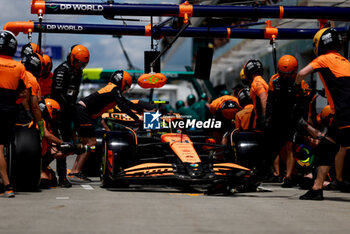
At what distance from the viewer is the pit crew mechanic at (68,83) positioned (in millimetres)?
9758

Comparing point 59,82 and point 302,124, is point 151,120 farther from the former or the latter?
point 302,124

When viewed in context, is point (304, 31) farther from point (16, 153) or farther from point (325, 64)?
point (16, 153)

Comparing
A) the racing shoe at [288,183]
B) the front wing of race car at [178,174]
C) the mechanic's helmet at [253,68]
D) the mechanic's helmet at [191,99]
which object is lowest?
the racing shoe at [288,183]

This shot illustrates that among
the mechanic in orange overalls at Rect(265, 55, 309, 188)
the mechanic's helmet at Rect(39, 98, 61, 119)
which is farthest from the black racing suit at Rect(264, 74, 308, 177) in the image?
the mechanic's helmet at Rect(39, 98, 61, 119)

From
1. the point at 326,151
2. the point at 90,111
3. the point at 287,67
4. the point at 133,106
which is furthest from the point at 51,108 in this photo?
the point at 326,151

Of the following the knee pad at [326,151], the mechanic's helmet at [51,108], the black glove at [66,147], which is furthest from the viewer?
the mechanic's helmet at [51,108]

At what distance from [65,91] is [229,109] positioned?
2.88 m

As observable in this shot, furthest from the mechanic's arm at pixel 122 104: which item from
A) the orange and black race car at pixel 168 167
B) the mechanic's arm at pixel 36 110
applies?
the mechanic's arm at pixel 36 110

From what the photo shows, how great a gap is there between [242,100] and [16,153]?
4370mm

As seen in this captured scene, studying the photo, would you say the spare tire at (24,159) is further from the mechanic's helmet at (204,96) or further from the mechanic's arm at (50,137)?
the mechanic's helmet at (204,96)

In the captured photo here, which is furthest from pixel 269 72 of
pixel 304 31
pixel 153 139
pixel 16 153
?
pixel 16 153

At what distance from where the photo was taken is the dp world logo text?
855cm

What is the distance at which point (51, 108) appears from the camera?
29.6ft

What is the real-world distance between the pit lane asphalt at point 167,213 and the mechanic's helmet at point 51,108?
159 centimetres
